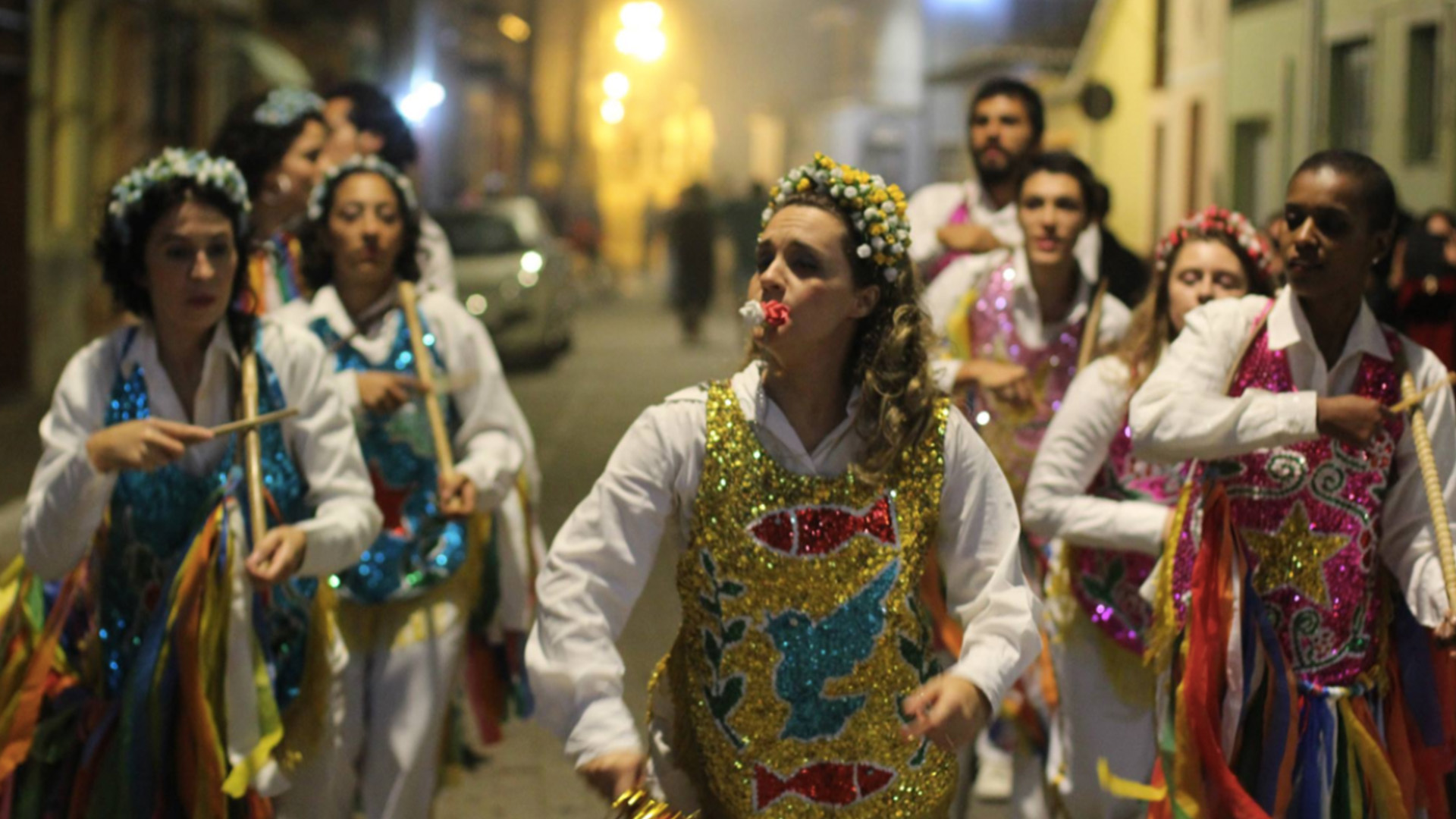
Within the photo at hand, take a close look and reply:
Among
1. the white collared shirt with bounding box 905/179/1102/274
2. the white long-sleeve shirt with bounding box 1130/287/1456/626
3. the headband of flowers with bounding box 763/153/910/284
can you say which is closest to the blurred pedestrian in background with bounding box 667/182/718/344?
the white collared shirt with bounding box 905/179/1102/274

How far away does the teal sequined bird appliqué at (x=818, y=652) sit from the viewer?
3.28 meters

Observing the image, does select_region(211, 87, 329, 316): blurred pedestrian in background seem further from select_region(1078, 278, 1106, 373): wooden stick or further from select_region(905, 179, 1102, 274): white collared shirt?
select_region(1078, 278, 1106, 373): wooden stick

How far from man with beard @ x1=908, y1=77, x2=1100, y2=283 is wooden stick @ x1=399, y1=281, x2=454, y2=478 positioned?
1.92 meters

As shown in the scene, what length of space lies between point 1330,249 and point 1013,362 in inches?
77.6

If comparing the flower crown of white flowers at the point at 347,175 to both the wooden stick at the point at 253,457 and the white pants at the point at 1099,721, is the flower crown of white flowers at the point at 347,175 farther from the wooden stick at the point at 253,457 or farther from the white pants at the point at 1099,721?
the white pants at the point at 1099,721

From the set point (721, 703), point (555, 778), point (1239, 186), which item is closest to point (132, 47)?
point (1239, 186)

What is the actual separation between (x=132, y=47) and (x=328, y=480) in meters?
16.9

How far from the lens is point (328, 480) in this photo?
4.37 meters

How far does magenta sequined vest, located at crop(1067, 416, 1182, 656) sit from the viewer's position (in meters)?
4.93

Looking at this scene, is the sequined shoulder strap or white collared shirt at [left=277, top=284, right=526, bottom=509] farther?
white collared shirt at [left=277, top=284, right=526, bottom=509]

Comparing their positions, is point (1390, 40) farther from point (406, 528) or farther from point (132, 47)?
point (132, 47)

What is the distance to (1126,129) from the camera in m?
9.98

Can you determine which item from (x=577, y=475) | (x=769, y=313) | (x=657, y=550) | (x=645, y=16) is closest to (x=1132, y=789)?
(x=657, y=550)

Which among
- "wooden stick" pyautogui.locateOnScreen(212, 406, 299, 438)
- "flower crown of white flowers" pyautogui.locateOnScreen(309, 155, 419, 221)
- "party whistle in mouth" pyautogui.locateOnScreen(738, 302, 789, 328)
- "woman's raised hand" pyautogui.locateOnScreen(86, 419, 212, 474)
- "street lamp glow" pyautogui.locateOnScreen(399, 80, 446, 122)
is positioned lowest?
"woman's raised hand" pyautogui.locateOnScreen(86, 419, 212, 474)
